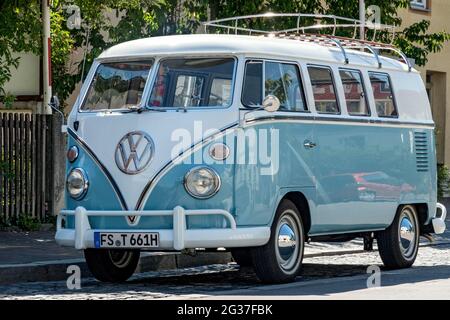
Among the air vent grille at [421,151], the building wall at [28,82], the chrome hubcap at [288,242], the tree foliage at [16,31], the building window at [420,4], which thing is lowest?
the chrome hubcap at [288,242]

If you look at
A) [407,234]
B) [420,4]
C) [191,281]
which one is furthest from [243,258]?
[420,4]

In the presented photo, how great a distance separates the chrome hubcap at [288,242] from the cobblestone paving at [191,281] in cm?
35

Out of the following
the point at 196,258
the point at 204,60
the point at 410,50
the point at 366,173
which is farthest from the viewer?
the point at 410,50

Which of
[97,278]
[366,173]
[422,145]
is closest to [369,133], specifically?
[366,173]

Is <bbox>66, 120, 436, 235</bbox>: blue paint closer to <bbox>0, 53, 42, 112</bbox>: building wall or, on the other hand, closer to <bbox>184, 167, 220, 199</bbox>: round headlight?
<bbox>184, 167, 220, 199</bbox>: round headlight

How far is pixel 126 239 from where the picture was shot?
41.0 feet

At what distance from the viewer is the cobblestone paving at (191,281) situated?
12.1 m

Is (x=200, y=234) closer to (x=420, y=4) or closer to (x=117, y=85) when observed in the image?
(x=117, y=85)

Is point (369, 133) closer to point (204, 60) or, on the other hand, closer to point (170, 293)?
point (204, 60)

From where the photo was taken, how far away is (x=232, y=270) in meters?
15.3

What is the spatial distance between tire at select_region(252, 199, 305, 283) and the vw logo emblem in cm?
135

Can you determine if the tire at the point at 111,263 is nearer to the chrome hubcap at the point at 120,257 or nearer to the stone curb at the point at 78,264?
the chrome hubcap at the point at 120,257

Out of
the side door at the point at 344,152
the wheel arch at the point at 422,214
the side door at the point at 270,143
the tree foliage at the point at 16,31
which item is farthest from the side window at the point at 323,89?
the tree foliage at the point at 16,31

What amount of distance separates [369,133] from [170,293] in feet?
11.6
